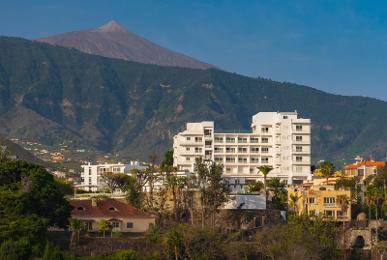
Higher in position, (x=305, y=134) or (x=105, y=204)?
(x=305, y=134)

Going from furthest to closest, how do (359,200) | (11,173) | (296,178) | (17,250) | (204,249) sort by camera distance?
(296,178) → (359,200) → (11,173) → (204,249) → (17,250)

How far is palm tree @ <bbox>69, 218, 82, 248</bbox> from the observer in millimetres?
77600

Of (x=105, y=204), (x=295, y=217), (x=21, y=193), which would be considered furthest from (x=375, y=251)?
(x=21, y=193)

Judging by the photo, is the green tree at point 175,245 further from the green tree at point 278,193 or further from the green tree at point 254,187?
the green tree at point 254,187

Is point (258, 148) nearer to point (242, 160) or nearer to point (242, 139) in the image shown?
point (242, 139)

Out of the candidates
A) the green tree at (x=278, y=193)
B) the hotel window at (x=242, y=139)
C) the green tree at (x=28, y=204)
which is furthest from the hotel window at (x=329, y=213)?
the hotel window at (x=242, y=139)

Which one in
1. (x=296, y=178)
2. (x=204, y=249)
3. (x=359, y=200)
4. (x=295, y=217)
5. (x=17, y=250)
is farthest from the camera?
(x=296, y=178)

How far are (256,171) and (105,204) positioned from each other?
176 feet

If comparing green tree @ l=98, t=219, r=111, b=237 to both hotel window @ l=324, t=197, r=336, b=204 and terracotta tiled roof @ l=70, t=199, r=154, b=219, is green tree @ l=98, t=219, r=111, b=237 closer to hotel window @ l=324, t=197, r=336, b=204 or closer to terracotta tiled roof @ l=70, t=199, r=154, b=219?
terracotta tiled roof @ l=70, t=199, r=154, b=219

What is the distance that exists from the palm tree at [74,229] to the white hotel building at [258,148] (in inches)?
2310

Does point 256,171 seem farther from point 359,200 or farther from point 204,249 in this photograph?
point 204,249

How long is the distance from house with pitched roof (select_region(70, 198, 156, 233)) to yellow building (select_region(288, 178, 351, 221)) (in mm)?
16026

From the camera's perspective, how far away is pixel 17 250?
70.3 m

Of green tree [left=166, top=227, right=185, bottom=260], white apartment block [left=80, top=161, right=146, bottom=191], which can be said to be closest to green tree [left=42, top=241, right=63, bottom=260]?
green tree [left=166, top=227, right=185, bottom=260]
